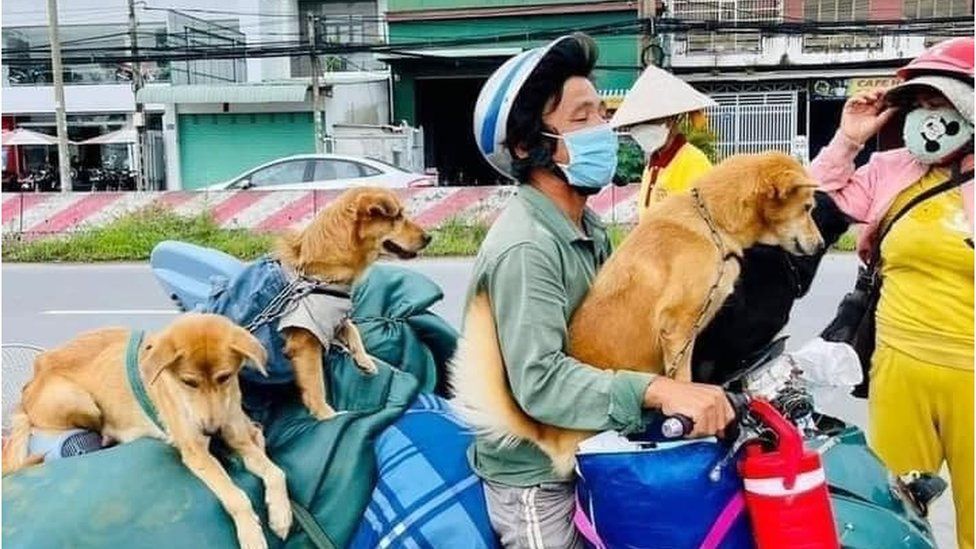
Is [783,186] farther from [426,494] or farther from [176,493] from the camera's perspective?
[176,493]

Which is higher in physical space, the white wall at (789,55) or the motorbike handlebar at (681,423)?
the white wall at (789,55)

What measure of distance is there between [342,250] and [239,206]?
34.3 ft

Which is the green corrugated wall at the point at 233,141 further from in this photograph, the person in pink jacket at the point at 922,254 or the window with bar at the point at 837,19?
the person in pink jacket at the point at 922,254

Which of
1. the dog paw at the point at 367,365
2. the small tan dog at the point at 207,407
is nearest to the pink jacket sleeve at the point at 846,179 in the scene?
the dog paw at the point at 367,365

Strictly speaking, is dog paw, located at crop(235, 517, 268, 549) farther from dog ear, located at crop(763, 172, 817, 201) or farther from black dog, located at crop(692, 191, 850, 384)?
dog ear, located at crop(763, 172, 817, 201)

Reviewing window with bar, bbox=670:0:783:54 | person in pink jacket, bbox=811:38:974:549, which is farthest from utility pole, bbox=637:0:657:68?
person in pink jacket, bbox=811:38:974:549

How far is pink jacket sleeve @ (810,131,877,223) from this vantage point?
9.00 ft

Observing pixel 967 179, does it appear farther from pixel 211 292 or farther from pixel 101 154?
pixel 101 154

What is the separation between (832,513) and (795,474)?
134 millimetres

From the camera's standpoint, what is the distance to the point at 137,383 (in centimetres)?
251

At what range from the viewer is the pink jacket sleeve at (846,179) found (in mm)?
2744

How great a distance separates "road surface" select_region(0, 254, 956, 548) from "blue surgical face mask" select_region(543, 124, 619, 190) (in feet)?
18.4

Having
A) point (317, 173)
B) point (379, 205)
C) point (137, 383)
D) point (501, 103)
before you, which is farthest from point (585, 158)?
point (317, 173)

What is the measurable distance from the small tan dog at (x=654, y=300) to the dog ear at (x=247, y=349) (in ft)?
1.70
